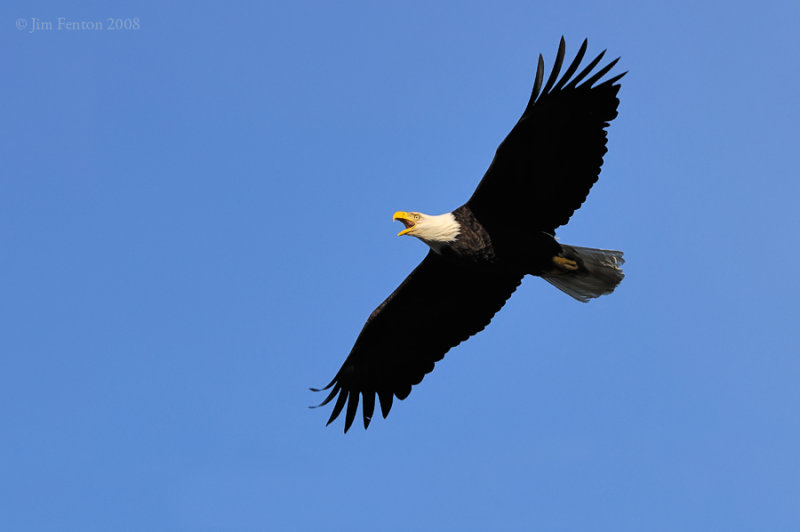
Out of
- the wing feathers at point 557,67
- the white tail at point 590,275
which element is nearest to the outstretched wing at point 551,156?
the wing feathers at point 557,67

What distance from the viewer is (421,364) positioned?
37.0 feet

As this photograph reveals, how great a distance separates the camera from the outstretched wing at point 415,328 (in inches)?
425

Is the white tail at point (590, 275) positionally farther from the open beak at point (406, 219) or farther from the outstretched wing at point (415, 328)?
the open beak at point (406, 219)

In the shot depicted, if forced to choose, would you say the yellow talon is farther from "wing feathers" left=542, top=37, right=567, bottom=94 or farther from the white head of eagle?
"wing feathers" left=542, top=37, right=567, bottom=94

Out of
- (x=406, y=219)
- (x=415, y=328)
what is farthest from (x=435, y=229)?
(x=415, y=328)

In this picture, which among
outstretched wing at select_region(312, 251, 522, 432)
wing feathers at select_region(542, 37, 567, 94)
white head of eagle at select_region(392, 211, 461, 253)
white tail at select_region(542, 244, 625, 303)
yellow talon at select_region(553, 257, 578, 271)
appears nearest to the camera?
wing feathers at select_region(542, 37, 567, 94)

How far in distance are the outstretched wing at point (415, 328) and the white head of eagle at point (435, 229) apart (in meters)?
0.73

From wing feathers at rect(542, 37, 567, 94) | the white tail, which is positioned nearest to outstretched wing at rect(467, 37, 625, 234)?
wing feathers at rect(542, 37, 567, 94)

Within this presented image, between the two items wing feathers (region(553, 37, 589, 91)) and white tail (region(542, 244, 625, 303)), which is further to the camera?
white tail (region(542, 244, 625, 303))

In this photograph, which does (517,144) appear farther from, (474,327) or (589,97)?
(474,327)

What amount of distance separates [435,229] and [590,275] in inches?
72.1

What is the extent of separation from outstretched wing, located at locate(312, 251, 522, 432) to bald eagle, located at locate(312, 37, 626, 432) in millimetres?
11

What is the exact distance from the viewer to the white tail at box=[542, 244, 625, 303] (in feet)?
33.7

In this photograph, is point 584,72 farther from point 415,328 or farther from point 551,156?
point 415,328
